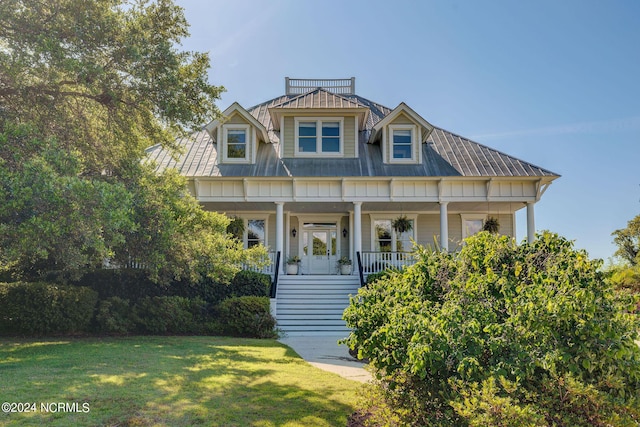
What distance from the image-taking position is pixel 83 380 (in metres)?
6.06

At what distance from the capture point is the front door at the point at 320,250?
1920cm

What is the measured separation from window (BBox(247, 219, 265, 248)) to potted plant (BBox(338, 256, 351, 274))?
3.72m

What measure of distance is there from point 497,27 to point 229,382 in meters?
11.9

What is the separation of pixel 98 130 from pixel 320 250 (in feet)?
37.0

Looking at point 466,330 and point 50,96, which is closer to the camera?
point 466,330

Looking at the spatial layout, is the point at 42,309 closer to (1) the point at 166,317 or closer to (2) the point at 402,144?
(1) the point at 166,317

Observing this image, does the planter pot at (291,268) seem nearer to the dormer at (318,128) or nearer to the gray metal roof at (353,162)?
the gray metal roof at (353,162)

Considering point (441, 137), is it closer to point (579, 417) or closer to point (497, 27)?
point (497, 27)

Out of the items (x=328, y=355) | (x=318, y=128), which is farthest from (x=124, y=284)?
(x=318, y=128)

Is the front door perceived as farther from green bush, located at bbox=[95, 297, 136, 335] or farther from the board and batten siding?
green bush, located at bbox=[95, 297, 136, 335]

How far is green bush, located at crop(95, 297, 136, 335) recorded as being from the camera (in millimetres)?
11656

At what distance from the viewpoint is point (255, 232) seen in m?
19.1

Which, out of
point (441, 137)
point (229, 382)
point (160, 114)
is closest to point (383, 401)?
point (229, 382)

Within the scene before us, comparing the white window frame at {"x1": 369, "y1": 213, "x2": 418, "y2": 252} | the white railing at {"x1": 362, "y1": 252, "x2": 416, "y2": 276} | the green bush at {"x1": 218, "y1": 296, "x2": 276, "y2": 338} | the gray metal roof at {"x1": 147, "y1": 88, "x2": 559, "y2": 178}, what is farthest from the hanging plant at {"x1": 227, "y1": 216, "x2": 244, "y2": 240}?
the green bush at {"x1": 218, "y1": 296, "x2": 276, "y2": 338}
